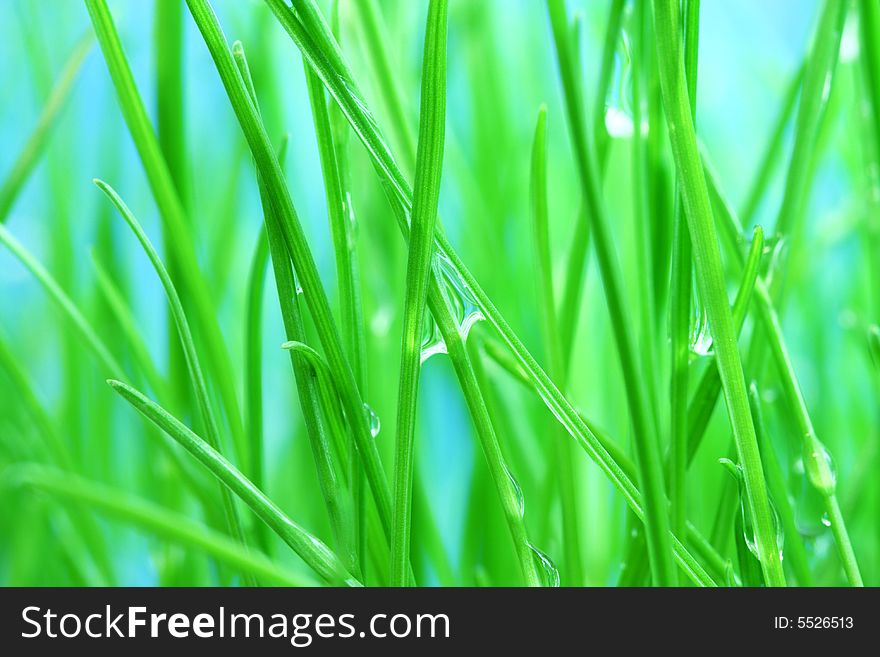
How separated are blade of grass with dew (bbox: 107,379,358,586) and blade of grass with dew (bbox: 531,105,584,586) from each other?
3.6 inches

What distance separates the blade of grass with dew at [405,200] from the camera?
168 mm

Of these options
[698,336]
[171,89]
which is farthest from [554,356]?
[171,89]

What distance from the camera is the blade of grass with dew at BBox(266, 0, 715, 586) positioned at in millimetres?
168

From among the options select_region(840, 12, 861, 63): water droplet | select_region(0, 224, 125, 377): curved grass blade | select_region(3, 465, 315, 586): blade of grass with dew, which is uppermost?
select_region(840, 12, 861, 63): water droplet

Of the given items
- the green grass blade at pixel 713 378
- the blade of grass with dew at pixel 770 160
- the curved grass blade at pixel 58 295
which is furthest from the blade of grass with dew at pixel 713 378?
the curved grass blade at pixel 58 295

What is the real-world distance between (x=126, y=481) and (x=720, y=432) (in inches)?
18.0

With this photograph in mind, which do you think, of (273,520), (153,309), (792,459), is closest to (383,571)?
(273,520)

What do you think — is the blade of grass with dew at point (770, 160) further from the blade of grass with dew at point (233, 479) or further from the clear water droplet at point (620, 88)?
the blade of grass with dew at point (233, 479)

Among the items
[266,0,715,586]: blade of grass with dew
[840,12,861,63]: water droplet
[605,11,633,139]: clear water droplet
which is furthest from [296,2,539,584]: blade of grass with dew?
[840,12,861,63]: water droplet

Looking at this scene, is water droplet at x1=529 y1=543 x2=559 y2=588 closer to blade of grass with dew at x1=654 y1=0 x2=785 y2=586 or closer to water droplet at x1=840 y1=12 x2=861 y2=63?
blade of grass with dew at x1=654 y1=0 x2=785 y2=586

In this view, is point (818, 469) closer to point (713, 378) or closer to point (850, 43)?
point (713, 378)

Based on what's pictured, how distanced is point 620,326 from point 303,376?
85mm

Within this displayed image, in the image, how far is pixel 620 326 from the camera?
139 mm

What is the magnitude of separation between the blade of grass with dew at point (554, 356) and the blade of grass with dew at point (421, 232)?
6 centimetres
